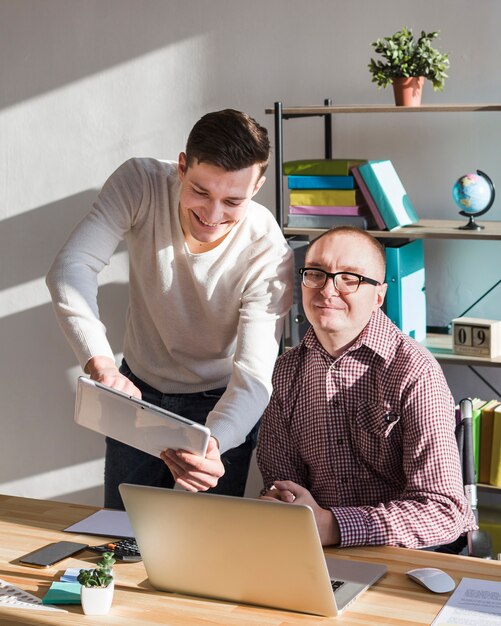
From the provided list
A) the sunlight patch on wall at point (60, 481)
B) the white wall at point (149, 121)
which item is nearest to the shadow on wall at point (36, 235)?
the white wall at point (149, 121)

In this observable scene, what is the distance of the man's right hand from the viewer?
6.63ft

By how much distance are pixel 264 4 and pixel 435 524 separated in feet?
6.94

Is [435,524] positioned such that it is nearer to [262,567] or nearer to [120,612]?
[262,567]

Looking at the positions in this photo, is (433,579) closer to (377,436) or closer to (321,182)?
(377,436)

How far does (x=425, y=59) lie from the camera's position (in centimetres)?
289

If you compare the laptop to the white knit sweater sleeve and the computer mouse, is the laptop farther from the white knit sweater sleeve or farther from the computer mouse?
the white knit sweater sleeve

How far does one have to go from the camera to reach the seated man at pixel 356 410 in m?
1.95

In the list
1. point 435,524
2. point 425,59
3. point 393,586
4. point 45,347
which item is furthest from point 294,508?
point 45,347

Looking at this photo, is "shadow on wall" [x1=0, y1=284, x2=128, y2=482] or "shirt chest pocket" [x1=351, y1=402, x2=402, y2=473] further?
"shadow on wall" [x1=0, y1=284, x2=128, y2=482]

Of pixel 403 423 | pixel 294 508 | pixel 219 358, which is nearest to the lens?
pixel 294 508

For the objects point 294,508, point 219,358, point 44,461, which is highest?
point 219,358

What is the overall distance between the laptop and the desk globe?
1528 millimetres

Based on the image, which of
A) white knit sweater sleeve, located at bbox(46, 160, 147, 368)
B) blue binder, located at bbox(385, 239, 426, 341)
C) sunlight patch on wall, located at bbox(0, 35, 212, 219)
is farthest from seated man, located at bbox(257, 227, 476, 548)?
sunlight patch on wall, located at bbox(0, 35, 212, 219)

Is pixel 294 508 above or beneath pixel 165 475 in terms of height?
above
